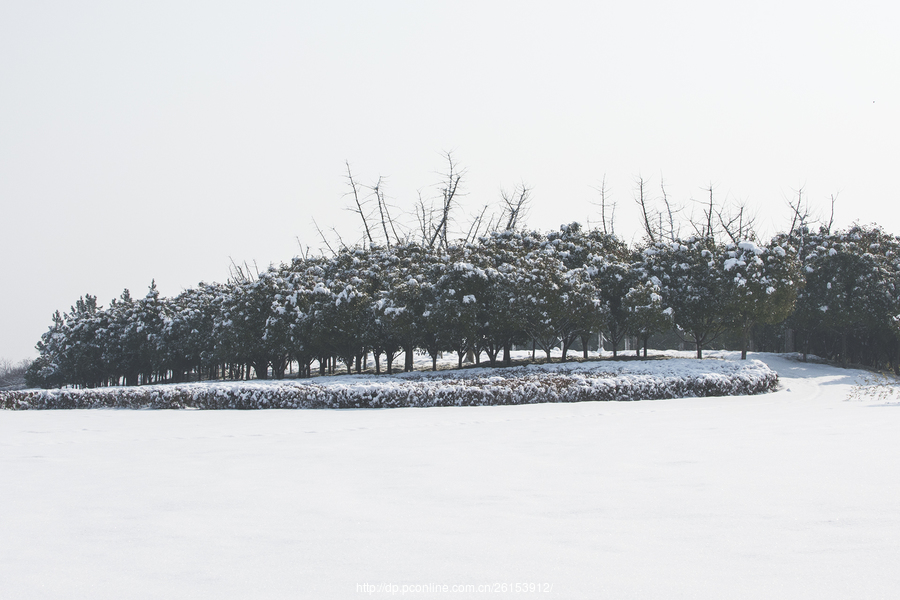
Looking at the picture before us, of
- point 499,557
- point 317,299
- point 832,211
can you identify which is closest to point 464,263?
point 317,299

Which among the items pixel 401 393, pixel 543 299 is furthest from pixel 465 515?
pixel 543 299

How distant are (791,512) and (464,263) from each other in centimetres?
2250

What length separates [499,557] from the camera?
4027 millimetres

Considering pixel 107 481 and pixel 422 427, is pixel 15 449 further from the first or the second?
Result: pixel 422 427

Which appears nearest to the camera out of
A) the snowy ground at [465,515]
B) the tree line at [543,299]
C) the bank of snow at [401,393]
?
the snowy ground at [465,515]

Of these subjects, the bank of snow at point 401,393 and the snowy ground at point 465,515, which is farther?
the bank of snow at point 401,393

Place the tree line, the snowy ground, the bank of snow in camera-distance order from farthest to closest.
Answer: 1. the tree line
2. the bank of snow
3. the snowy ground

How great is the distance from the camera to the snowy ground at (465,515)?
3674 millimetres

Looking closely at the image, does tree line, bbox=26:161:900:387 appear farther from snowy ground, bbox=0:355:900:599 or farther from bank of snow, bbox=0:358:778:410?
snowy ground, bbox=0:355:900:599

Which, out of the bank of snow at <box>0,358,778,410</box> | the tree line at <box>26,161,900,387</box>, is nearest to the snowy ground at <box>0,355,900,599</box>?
the bank of snow at <box>0,358,778,410</box>

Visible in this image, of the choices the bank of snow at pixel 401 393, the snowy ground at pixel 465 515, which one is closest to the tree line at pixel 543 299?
the bank of snow at pixel 401 393

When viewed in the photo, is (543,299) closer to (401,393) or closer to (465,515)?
(401,393)

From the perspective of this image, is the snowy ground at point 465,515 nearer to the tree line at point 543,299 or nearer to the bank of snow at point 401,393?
the bank of snow at point 401,393

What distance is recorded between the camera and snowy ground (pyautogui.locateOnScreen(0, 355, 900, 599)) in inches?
145
